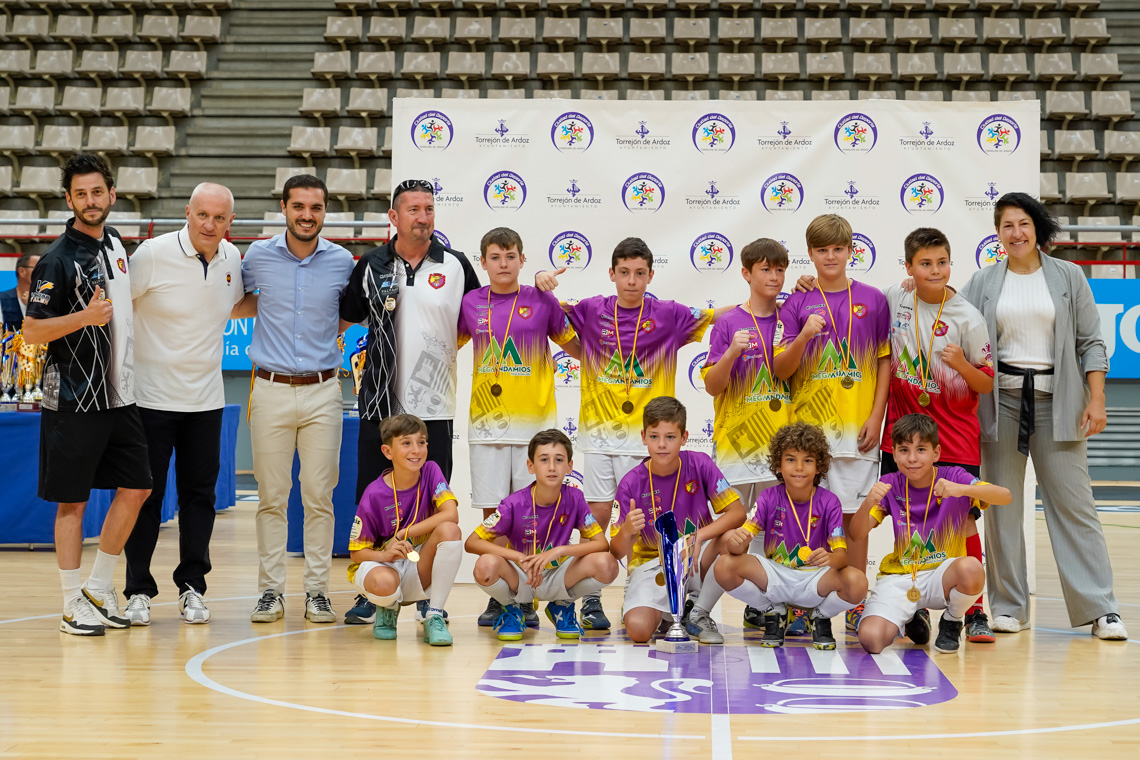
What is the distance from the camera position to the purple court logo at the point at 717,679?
353cm

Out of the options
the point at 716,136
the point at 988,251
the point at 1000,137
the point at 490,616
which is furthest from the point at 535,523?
the point at 1000,137

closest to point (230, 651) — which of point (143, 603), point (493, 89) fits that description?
point (143, 603)

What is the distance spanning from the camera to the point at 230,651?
434 centimetres

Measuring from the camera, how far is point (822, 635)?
14.8ft

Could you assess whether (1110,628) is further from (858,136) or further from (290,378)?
(290,378)

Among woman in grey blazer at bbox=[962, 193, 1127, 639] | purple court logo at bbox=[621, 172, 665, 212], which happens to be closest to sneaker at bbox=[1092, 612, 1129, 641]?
woman in grey blazer at bbox=[962, 193, 1127, 639]

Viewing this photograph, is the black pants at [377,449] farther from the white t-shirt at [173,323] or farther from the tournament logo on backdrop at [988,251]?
the tournament logo on backdrop at [988,251]

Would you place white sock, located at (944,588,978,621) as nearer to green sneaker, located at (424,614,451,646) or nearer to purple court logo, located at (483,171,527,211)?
green sneaker, located at (424,614,451,646)

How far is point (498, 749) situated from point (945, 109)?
500 cm

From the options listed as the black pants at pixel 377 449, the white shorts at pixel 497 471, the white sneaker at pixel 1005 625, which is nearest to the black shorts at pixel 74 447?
the black pants at pixel 377 449

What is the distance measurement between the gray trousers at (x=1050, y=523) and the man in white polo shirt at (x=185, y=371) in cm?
367

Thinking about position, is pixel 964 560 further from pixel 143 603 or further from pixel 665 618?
pixel 143 603

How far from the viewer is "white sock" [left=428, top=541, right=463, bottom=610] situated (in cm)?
469

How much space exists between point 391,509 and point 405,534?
0.15 metres
